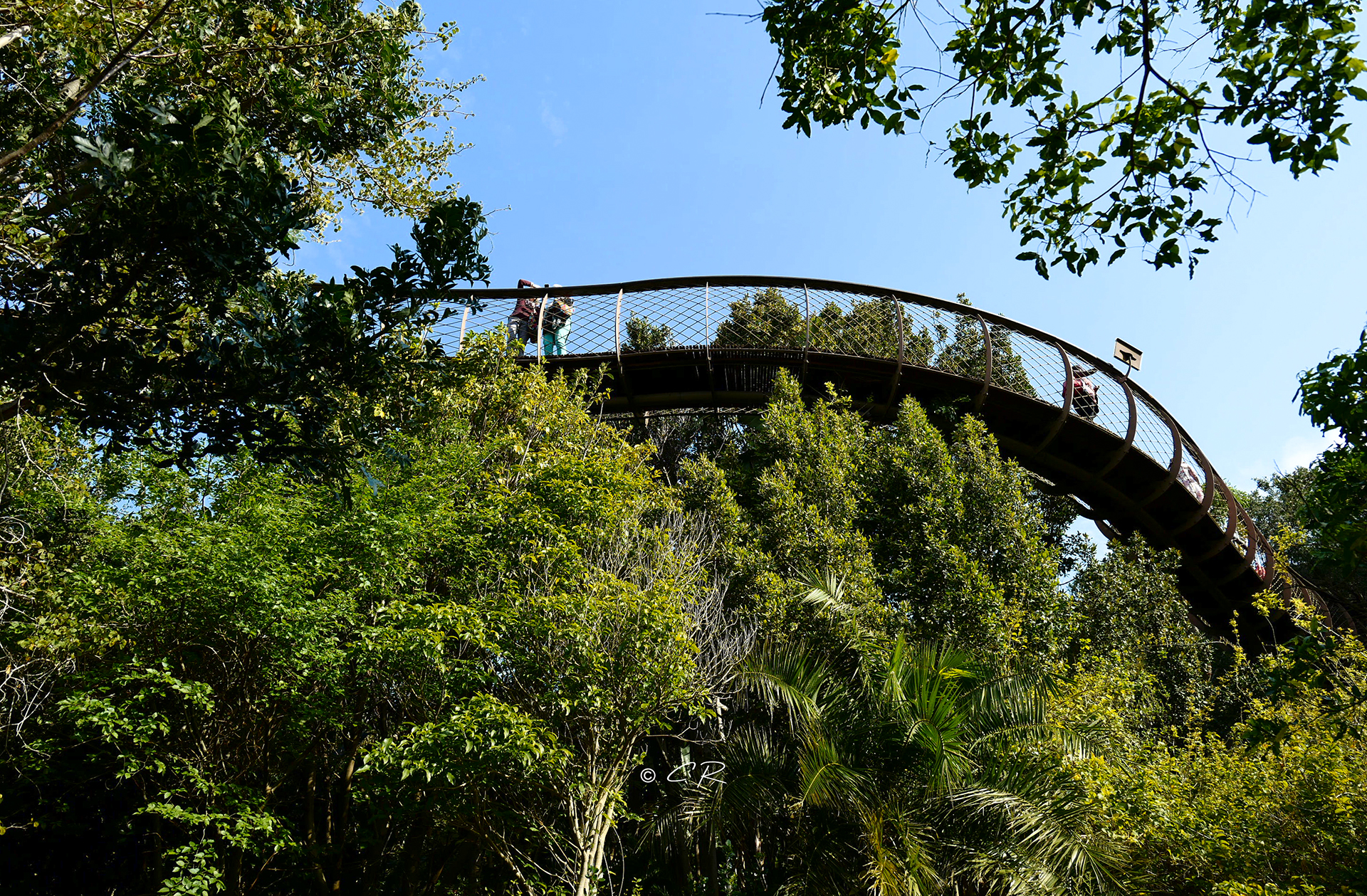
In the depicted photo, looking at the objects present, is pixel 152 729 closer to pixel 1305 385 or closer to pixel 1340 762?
pixel 1305 385

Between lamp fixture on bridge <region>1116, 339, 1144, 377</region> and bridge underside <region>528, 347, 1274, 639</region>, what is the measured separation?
160 cm

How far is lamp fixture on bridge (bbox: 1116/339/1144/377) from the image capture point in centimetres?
1655

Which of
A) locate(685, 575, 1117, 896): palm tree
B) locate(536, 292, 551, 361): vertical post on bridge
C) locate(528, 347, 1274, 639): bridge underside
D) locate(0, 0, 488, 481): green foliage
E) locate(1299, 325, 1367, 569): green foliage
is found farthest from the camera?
locate(528, 347, 1274, 639): bridge underside

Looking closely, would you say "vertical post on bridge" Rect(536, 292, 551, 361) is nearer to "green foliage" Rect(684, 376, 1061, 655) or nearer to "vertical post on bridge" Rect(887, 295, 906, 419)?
"green foliage" Rect(684, 376, 1061, 655)

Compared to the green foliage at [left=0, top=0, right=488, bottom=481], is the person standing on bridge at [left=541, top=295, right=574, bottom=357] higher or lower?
higher

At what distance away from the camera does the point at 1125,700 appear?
1095 cm

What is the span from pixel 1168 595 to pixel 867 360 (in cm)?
584

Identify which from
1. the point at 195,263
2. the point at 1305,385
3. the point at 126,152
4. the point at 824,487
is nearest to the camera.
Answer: the point at 126,152

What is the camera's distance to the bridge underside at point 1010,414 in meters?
15.3

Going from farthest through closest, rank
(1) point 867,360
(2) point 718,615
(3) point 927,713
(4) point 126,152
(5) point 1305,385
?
(1) point 867,360 < (2) point 718,615 < (3) point 927,713 < (5) point 1305,385 < (4) point 126,152

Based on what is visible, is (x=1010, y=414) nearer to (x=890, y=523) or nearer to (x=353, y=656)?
(x=890, y=523)

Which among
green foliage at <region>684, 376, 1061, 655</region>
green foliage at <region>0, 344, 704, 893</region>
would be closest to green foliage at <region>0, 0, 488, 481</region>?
green foliage at <region>0, 344, 704, 893</region>

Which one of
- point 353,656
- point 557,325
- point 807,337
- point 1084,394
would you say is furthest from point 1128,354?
point 353,656

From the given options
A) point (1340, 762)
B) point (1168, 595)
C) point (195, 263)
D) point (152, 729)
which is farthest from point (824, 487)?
point (195, 263)
